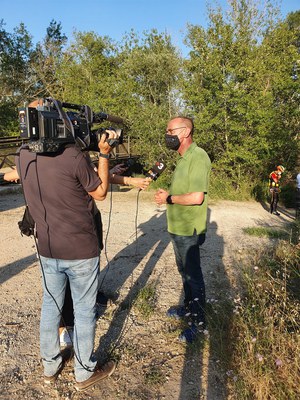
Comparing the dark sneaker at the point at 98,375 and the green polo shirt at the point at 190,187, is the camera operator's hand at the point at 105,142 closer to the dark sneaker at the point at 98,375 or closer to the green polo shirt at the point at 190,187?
the green polo shirt at the point at 190,187

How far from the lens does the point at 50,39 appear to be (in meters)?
24.0

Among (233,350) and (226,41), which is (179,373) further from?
(226,41)

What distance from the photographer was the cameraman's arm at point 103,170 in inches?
85.4

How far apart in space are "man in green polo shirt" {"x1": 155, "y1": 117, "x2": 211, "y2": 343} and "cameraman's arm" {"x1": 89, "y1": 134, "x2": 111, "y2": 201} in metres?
0.99

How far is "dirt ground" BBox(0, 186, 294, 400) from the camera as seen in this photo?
2579 millimetres

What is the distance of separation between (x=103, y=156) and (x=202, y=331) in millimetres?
2085

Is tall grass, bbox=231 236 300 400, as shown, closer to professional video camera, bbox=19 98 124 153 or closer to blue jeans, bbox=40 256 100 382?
blue jeans, bbox=40 256 100 382

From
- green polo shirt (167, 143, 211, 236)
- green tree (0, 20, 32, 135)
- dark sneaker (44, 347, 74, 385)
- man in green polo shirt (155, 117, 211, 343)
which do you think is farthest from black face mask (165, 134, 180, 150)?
green tree (0, 20, 32, 135)

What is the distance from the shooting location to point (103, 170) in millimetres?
2221

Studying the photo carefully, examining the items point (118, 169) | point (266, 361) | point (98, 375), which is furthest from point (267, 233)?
point (98, 375)

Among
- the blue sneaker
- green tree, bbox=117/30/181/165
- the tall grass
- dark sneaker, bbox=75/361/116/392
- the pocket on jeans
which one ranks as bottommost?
dark sneaker, bbox=75/361/116/392

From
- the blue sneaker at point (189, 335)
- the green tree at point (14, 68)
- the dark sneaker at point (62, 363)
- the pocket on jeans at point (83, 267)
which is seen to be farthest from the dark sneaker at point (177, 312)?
the green tree at point (14, 68)

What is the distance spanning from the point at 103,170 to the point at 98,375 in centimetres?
173

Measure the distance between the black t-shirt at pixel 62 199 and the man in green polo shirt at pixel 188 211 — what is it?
1058 millimetres
